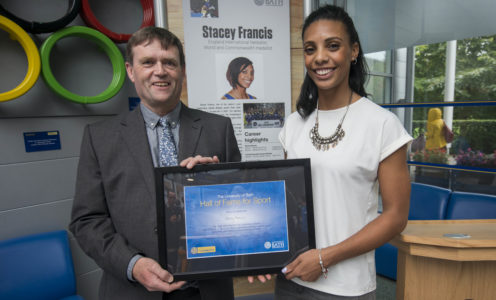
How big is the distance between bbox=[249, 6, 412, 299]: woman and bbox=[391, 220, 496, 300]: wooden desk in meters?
0.40

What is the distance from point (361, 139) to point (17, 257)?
8.57ft

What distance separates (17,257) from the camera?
89.6 inches

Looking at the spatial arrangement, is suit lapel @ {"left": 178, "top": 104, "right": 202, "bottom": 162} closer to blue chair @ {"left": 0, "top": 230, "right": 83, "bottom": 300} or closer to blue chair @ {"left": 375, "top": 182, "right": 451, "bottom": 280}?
blue chair @ {"left": 0, "top": 230, "right": 83, "bottom": 300}

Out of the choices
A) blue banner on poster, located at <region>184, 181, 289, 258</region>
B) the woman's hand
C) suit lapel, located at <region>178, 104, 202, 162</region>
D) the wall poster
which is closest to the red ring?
the wall poster

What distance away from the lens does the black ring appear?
2.16 metres

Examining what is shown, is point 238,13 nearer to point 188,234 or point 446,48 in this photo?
point 188,234

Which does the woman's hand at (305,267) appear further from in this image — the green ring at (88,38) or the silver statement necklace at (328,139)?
the green ring at (88,38)

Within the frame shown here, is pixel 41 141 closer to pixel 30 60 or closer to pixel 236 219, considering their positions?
pixel 30 60

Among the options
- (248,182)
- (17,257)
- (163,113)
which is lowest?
(17,257)

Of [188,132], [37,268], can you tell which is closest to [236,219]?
[188,132]

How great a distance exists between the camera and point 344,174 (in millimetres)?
1232

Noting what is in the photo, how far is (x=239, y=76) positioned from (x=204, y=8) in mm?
580

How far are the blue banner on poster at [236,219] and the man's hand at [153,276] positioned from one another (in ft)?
0.42

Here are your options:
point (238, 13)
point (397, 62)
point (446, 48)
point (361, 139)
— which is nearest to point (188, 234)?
point (361, 139)
